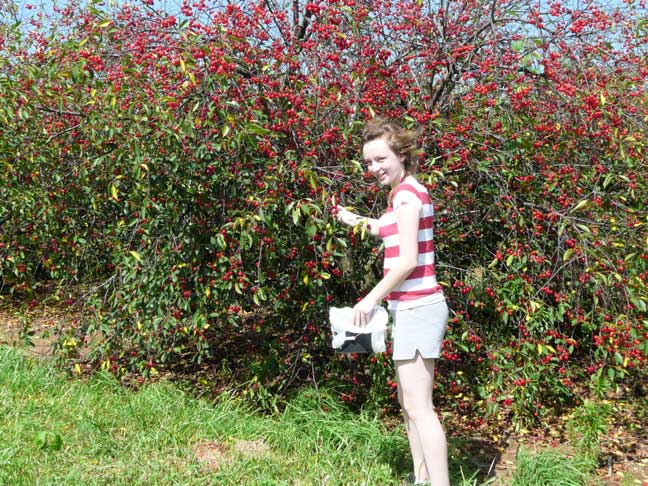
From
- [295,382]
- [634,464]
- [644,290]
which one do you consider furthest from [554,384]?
[295,382]

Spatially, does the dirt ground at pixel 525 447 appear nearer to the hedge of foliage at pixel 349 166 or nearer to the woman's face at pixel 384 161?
the hedge of foliage at pixel 349 166

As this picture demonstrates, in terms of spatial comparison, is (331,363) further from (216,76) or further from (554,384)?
(216,76)

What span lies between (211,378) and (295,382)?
25.6 inches

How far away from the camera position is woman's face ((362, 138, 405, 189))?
2723mm

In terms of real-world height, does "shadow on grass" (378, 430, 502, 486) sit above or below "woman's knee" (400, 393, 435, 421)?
below

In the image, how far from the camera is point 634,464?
383 centimetres

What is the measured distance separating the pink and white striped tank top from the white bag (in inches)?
3.9

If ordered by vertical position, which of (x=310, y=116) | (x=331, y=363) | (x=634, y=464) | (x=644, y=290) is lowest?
(x=634, y=464)

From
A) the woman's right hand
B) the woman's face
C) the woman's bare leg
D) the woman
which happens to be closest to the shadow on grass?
the woman's bare leg

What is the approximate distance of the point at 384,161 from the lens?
2727 millimetres

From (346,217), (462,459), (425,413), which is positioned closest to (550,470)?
(462,459)

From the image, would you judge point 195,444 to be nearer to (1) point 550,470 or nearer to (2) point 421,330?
(2) point 421,330

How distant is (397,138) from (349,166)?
858mm

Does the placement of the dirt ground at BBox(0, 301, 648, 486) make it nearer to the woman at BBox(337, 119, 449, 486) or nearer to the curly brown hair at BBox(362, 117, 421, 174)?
the woman at BBox(337, 119, 449, 486)
